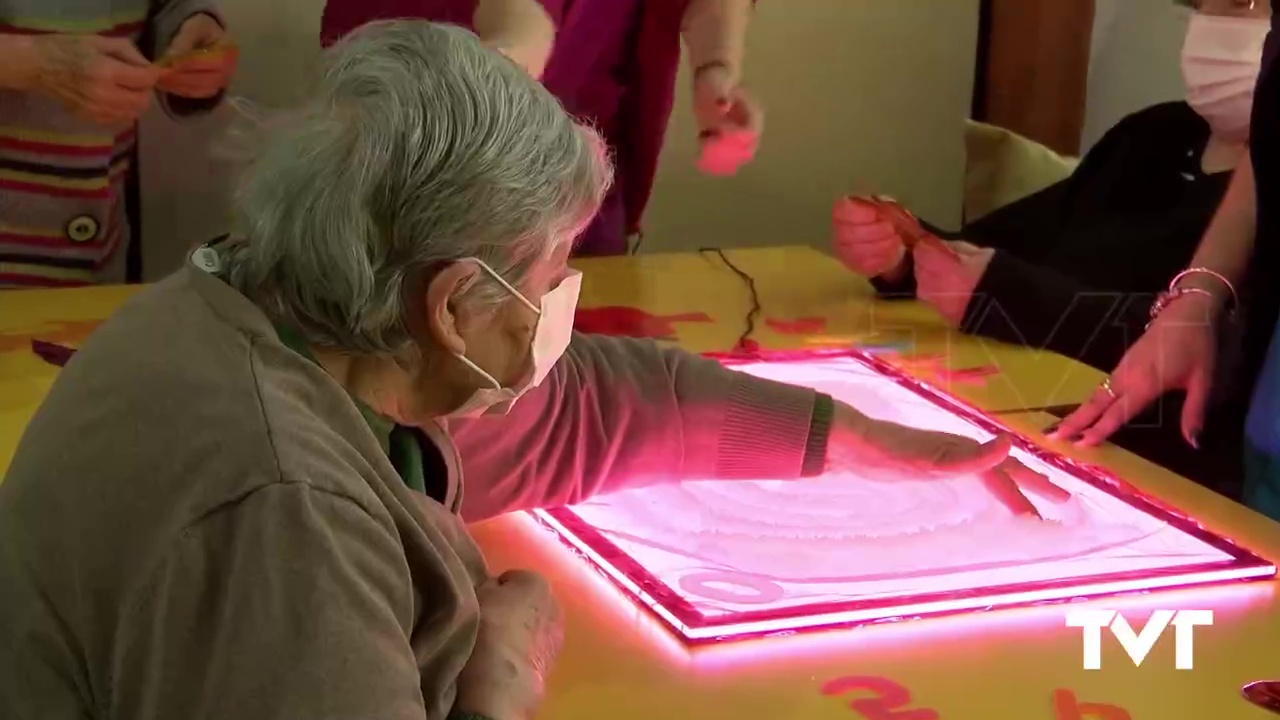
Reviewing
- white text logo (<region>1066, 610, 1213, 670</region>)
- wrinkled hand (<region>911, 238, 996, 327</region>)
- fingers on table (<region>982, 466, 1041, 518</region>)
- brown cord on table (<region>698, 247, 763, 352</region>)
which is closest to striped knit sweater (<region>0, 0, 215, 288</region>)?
brown cord on table (<region>698, 247, 763, 352</region>)

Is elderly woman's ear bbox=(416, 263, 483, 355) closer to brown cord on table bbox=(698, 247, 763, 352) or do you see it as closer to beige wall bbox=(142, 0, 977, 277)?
brown cord on table bbox=(698, 247, 763, 352)

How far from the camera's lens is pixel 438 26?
721 mm

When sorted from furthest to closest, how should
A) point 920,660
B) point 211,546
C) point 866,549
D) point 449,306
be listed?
point 866,549 < point 920,660 < point 449,306 < point 211,546

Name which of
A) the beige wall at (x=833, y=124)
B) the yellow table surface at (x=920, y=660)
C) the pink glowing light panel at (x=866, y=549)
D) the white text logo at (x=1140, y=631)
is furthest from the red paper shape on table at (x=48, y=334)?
the beige wall at (x=833, y=124)

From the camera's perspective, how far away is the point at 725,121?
1463mm

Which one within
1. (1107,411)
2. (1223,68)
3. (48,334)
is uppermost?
(1223,68)

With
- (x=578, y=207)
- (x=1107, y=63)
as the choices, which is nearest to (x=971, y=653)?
(x=578, y=207)

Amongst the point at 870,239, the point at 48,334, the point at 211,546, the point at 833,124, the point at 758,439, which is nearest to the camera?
the point at 211,546

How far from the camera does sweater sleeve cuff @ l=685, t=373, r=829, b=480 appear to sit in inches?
42.9

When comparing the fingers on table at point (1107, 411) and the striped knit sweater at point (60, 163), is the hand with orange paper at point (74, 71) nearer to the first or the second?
the striped knit sweater at point (60, 163)

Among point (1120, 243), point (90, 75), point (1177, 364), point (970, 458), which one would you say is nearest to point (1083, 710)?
point (970, 458)

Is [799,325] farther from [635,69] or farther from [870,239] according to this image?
[635,69]

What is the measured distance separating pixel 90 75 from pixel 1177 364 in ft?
3.96

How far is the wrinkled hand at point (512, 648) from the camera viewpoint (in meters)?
0.73
